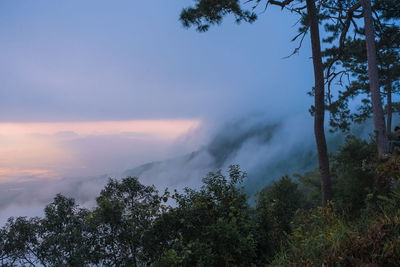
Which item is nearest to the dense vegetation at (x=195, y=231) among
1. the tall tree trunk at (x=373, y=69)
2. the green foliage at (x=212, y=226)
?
the green foliage at (x=212, y=226)

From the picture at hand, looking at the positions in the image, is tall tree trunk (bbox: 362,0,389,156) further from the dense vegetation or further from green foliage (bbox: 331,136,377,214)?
→ the dense vegetation

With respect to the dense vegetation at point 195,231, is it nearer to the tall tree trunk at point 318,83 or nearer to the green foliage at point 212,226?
the green foliage at point 212,226

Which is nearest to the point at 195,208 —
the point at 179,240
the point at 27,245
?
the point at 179,240

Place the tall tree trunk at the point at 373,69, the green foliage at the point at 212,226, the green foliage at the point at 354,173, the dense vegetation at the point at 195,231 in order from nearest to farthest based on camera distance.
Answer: the dense vegetation at the point at 195,231 → the green foliage at the point at 212,226 → the green foliage at the point at 354,173 → the tall tree trunk at the point at 373,69

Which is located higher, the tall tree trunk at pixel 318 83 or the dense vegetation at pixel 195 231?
the tall tree trunk at pixel 318 83

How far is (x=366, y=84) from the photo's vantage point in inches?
690

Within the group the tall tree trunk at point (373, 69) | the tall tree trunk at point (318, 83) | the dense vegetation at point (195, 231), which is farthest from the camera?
the tall tree trunk at point (373, 69)

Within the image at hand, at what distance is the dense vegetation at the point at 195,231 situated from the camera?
437cm

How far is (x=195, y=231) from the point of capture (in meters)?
5.96

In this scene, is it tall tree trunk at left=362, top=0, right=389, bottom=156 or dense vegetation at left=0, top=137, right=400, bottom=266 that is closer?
dense vegetation at left=0, top=137, right=400, bottom=266

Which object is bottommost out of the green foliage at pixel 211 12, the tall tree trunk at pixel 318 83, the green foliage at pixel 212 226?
the green foliage at pixel 212 226

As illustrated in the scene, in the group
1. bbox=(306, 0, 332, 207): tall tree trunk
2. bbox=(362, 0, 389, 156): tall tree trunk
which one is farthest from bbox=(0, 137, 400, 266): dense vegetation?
bbox=(362, 0, 389, 156): tall tree trunk

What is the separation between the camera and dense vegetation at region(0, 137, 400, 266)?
14.3 feet

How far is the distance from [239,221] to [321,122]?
4.54 metres
